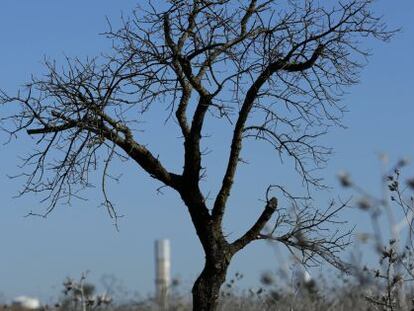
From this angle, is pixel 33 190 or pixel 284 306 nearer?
pixel 33 190

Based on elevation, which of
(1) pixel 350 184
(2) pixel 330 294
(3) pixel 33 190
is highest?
(3) pixel 33 190

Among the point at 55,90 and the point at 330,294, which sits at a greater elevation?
the point at 55,90

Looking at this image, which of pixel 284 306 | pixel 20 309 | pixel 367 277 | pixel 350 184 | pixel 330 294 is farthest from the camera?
pixel 20 309

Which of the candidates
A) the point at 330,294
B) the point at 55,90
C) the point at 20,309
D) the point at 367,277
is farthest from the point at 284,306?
the point at 20,309

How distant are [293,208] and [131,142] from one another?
7.06 feet

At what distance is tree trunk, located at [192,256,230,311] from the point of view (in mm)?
10930

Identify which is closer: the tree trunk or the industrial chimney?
the tree trunk

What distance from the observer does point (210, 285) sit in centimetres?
1096

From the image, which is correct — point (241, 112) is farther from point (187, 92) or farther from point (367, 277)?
point (367, 277)

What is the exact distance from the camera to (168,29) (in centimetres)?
1100

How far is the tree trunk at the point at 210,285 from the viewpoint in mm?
10930

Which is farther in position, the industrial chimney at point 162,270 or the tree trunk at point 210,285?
the industrial chimney at point 162,270

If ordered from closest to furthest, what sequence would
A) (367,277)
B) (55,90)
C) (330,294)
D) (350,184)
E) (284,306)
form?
(350,184), (367,277), (55,90), (330,294), (284,306)

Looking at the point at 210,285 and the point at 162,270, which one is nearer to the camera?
the point at 210,285
